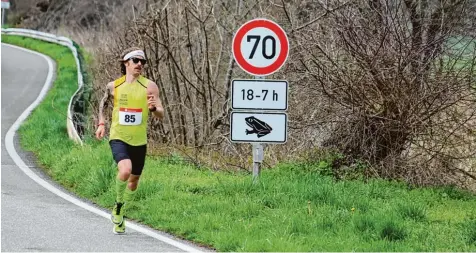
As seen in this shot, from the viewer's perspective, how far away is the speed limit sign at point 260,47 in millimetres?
11047

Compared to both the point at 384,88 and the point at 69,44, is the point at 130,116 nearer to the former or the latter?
the point at 384,88

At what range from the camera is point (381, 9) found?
13406 mm

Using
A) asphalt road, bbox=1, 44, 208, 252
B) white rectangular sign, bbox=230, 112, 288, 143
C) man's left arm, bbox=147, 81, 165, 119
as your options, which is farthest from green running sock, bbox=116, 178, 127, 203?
white rectangular sign, bbox=230, 112, 288, 143

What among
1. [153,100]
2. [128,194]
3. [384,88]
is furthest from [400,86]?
[128,194]

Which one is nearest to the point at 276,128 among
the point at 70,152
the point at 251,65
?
the point at 251,65

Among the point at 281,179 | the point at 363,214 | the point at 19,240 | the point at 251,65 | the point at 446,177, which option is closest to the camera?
the point at 19,240

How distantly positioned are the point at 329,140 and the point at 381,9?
6.61ft

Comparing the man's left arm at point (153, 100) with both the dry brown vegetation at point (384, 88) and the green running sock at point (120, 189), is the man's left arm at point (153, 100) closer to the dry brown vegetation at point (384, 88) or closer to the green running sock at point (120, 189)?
the green running sock at point (120, 189)

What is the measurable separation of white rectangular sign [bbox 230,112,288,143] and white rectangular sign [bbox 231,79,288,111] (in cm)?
10

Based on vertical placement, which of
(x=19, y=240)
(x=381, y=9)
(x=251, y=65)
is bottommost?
(x=19, y=240)

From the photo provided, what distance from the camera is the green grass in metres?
8.72

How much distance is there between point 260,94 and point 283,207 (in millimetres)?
1554

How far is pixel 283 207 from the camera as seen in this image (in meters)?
10.3

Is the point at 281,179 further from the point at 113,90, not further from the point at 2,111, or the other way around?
the point at 2,111
